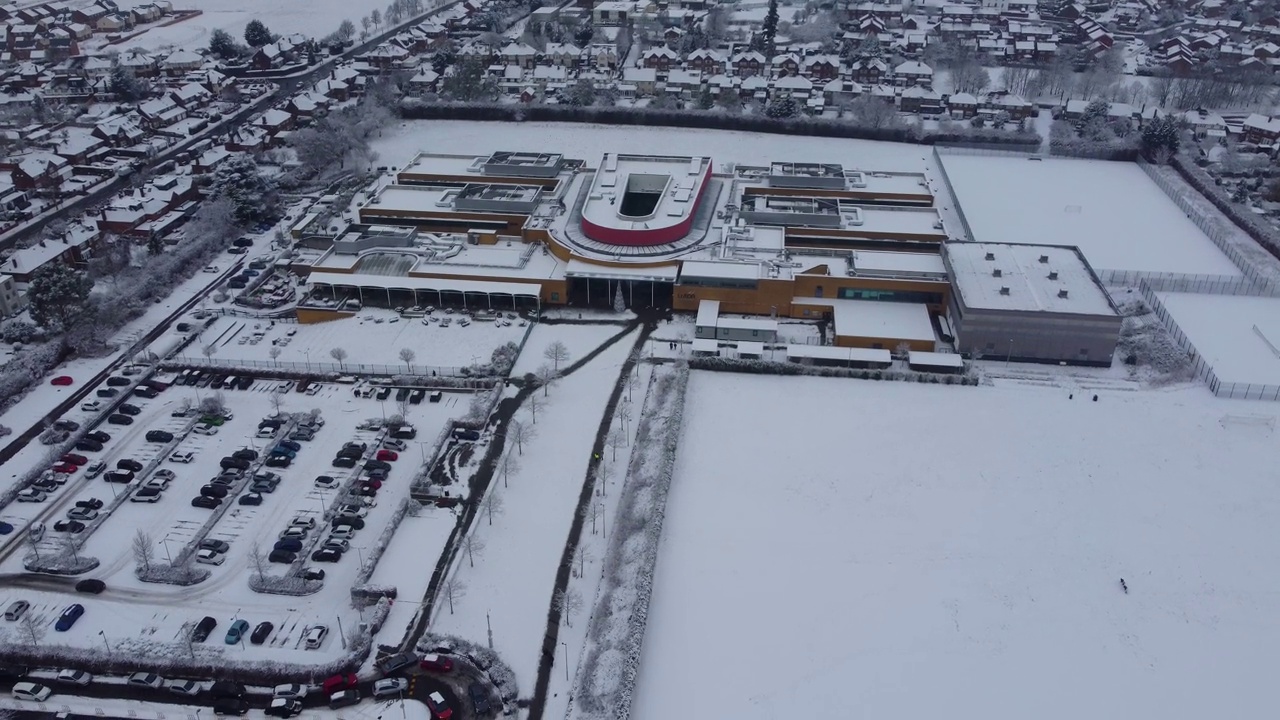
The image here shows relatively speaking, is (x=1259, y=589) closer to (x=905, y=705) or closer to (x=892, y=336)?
(x=905, y=705)

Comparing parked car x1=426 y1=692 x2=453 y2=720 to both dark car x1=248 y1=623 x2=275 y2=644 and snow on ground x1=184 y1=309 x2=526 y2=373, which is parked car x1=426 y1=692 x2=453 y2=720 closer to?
dark car x1=248 y1=623 x2=275 y2=644

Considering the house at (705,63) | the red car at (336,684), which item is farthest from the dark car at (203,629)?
the house at (705,63)

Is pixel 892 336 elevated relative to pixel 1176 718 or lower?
elevated

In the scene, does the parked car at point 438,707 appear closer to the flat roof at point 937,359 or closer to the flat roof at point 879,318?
the flat roof at point 879,318

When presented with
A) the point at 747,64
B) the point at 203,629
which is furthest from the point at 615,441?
the point at 747,64

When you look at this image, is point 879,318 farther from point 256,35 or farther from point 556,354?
point 256,35

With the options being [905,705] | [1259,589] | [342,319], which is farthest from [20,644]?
[1259,589]

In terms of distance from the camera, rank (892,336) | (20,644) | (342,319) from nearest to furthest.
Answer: (20,644) < (892,336) < (342,319)
